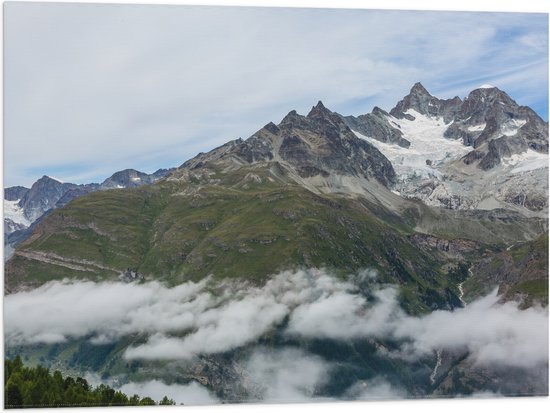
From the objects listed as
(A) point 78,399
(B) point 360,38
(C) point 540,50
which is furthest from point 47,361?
(C) point 540,50

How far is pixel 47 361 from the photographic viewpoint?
192500mm

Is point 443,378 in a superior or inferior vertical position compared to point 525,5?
inferior

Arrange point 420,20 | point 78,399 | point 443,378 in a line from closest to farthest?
point 78,399, point 420,20, point 443,378

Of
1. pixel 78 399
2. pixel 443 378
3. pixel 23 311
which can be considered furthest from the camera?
pixel 443 378

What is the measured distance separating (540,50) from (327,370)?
127736mm

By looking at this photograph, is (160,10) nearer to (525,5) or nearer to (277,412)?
(525,5)

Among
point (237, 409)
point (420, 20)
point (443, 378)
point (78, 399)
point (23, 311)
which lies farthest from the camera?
point (443, 378)

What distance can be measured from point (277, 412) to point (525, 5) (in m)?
63.7

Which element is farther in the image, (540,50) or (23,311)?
(23,311)

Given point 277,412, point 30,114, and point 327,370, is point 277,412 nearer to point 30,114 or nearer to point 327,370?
point 30,114

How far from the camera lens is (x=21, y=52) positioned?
291ft

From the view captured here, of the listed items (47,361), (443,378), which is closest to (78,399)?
(47,361)

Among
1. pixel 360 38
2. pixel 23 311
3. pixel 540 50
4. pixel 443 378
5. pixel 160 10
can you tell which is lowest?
pixel 443 378

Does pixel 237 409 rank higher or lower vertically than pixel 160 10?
lower
